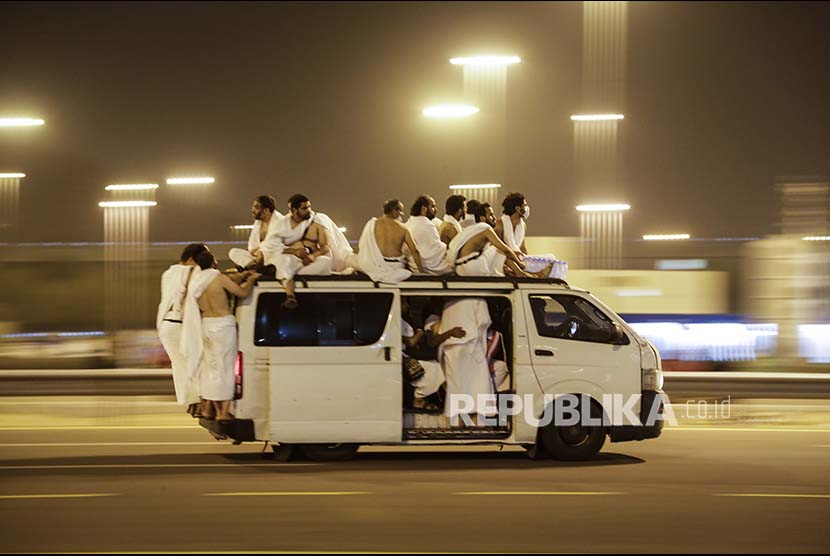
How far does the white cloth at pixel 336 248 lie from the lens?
1224 centimetres

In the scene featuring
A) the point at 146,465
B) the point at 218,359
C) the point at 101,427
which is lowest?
the point at 101,427

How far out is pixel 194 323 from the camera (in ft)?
37.3

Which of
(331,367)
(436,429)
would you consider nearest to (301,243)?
(331,367)

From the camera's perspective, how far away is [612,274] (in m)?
21.3

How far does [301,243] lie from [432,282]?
1.48 m

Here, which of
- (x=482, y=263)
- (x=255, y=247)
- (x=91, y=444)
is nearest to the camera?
(x=482, y=263)

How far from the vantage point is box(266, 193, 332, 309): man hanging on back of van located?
11.6 m

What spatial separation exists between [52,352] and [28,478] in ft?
44.8

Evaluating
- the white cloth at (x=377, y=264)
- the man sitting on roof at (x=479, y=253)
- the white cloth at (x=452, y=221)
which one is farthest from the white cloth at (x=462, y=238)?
the white cloth at (x=452, y=221)

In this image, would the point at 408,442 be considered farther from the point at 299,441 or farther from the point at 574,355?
the point at 574,355

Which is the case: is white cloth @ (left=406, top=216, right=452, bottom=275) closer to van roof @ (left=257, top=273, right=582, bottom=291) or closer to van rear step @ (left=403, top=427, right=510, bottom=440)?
van roof @ (left=257, top=273, right=582, bottom=291)

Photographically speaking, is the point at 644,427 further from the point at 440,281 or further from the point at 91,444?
the point at 91,444

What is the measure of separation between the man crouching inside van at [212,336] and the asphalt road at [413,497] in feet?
→ 2.41

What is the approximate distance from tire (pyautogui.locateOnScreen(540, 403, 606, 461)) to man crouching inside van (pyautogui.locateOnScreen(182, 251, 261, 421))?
319 centimetres
